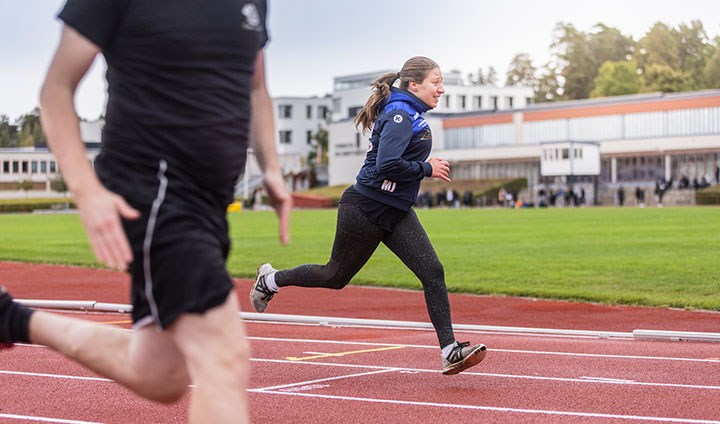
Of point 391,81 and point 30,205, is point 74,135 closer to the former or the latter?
point 391,81

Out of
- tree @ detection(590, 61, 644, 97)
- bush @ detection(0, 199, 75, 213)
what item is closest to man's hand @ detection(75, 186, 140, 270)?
Answer: bush @ detection(0, 199, 75, 213)

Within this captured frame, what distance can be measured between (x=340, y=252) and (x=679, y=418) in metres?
2.71

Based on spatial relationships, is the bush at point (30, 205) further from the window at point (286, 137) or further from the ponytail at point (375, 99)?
the ponytail at point (375, 99)

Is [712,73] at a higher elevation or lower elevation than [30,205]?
higher

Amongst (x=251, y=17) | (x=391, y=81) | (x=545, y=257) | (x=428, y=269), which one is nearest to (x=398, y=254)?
(x=428, y=269)

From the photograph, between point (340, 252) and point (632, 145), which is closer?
point (340, 252)

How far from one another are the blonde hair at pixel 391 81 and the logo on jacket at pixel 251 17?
13.6 ft

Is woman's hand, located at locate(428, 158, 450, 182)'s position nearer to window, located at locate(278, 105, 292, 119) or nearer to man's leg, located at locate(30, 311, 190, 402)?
man's leg, located at locate(30, 311, 190, 402)

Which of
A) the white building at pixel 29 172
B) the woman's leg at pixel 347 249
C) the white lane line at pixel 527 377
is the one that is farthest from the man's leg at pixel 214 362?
the white building at pixel 29 172

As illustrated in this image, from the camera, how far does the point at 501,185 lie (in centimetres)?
9062

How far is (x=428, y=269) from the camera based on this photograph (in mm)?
7844

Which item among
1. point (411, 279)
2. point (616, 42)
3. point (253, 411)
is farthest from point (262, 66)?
point (616, 42)

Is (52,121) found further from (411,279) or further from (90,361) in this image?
(411,279)

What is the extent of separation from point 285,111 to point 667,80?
44.5 meters
